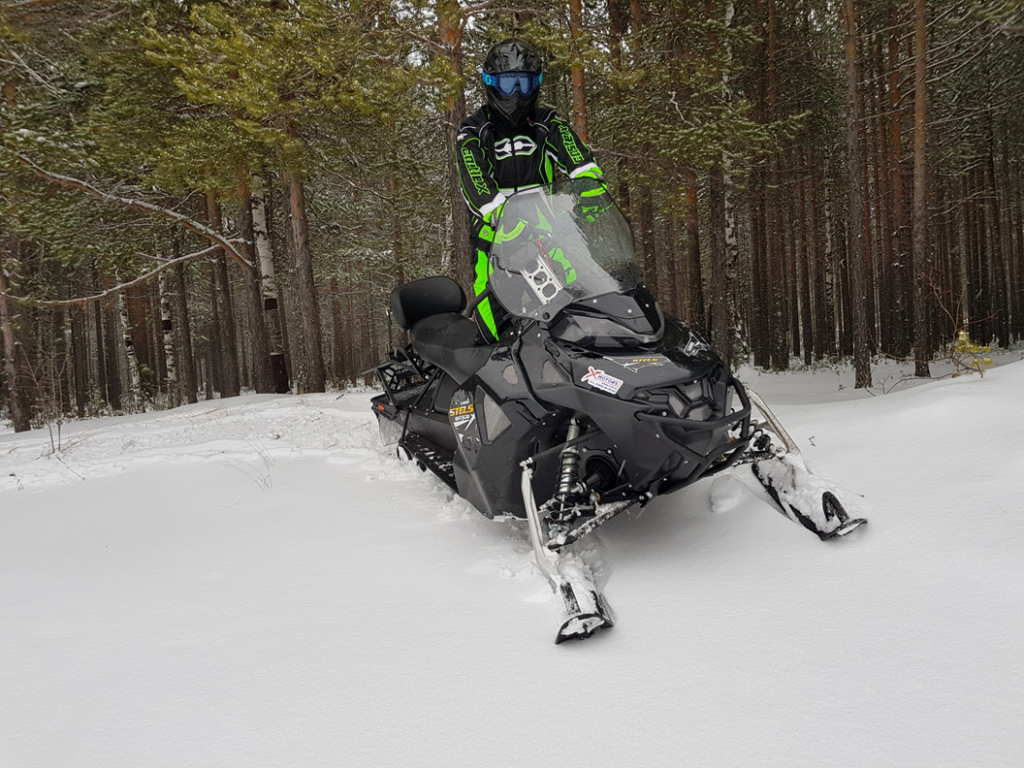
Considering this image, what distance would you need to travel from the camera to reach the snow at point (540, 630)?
5.61 feet

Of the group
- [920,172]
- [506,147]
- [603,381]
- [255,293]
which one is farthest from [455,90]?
[920,172]

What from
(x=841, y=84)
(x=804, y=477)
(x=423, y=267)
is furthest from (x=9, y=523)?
(x=841, y=84)

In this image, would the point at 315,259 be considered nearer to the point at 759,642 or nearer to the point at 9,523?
the point at 9,523

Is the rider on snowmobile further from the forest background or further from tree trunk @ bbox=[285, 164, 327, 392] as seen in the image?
tree trunk @ bbox=[285, 164, 327, 392]

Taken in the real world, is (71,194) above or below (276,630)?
above

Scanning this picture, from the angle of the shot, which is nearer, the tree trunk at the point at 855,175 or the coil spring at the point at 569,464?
the coil spring at the point at 569,464

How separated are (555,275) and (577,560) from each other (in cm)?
136

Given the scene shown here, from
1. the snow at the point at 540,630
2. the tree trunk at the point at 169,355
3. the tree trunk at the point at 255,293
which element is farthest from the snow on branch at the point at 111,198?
the snow at the point at 540,630

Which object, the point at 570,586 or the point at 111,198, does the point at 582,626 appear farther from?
the point at 111,198

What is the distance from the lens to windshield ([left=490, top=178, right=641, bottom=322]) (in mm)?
2986

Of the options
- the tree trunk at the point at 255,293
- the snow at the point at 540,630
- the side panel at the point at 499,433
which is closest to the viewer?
the snow at the point at 540,630

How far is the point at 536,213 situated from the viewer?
3.14m

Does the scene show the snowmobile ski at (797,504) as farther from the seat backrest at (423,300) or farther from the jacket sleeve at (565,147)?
the seat backrest at (423,300)

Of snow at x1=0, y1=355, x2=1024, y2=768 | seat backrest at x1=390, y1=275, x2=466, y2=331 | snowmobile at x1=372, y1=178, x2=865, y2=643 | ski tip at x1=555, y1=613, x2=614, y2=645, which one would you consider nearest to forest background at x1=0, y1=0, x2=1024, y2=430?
snowmobile at x1=372, y1=178, x2=865, y2=643
